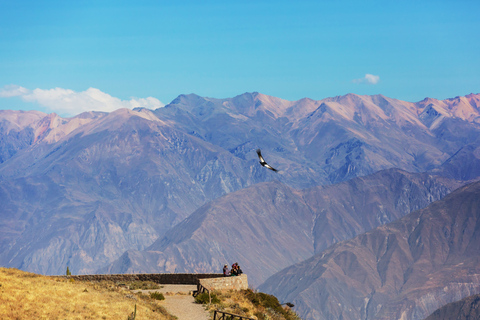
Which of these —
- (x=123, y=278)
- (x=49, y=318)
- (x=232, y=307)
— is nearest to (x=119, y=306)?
(x=49, y=318)

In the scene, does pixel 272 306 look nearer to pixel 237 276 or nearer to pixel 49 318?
pixel 237 276

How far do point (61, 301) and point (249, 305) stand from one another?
13.8m

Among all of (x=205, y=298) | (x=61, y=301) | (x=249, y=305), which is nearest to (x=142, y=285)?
(x=205, y=298)

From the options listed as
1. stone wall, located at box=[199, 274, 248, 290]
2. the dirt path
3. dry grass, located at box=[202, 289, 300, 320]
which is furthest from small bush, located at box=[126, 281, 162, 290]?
dry grass, located at box=[202, 289, 300, 320]

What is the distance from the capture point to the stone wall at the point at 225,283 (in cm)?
5197

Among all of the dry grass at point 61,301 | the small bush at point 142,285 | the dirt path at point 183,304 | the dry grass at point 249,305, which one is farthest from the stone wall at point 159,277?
the dry grass at point 61,301

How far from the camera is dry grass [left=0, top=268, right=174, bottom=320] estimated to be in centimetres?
3903

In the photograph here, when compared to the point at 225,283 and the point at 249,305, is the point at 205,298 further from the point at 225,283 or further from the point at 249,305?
the point at 225,283

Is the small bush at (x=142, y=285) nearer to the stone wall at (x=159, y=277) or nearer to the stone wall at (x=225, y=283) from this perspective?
the stone wall at (x=159, y=277)

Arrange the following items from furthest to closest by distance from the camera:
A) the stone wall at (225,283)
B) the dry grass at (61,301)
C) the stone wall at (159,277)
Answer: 1. the stone wall at (159,277)
2. the stone wall at (225,283)
3. the dry grass at (61,301)

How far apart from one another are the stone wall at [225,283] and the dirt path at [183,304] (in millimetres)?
1411

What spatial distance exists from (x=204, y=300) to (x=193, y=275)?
42.2ft

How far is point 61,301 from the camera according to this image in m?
41.9

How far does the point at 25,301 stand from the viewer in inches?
1587
